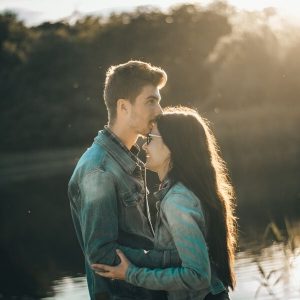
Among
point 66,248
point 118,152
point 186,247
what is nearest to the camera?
point 186,247

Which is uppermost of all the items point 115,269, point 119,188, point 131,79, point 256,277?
point 131,79

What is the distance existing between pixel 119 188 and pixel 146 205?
228mm

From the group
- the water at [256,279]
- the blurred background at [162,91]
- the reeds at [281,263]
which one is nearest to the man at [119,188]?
the reeds at [281,263]

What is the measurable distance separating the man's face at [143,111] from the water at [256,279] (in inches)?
117

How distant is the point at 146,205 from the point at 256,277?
4.89 m

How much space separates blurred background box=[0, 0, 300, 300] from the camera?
19.2 m

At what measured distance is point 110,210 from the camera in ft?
10.7

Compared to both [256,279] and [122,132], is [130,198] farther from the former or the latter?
[256,279]

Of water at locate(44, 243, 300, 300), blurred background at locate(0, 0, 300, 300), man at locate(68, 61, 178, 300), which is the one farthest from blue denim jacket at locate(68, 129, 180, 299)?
blurred background at locate(0, 0, 300, 300)

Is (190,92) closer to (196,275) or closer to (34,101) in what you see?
(34,101)

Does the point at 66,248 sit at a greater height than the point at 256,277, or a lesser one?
lesser

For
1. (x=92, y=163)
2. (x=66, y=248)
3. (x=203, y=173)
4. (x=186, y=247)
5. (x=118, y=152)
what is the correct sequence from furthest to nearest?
(x=66, y=248)
(x=118, y=152)
(x=92, y=163)
(x=203, y=173)
(x=186, y=247)

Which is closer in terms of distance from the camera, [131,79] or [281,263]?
[131,79]

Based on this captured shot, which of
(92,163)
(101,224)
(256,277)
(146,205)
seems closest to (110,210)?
(101,224)
